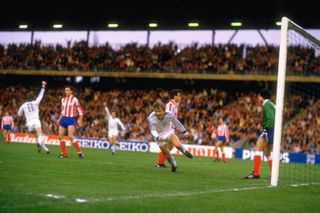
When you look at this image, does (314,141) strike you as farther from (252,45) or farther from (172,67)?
(172,67)

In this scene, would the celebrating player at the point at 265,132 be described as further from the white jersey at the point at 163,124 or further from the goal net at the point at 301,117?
the goal net at the point at 301,117

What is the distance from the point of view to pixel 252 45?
134 ft

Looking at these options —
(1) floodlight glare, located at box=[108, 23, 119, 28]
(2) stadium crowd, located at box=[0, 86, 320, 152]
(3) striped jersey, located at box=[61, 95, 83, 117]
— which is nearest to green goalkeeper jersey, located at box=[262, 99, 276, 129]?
(3) striped jersey, located at box=[61, 95, 83, 117]

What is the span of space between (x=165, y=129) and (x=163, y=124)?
0.17m

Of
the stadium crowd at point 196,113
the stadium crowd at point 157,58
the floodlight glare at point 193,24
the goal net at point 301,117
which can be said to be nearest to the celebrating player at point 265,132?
the goal net at point 301,117

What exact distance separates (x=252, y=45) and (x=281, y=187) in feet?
100

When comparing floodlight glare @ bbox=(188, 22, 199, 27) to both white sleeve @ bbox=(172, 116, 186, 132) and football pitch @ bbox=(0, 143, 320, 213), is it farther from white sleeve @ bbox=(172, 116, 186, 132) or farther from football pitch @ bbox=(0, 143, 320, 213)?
football pitch @ bbox=(0, 143, 320, 213)

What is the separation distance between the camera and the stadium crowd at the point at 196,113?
3161 centimetres

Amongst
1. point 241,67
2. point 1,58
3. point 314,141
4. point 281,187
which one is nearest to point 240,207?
point 281,187

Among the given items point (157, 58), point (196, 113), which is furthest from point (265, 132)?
point (157, 58)

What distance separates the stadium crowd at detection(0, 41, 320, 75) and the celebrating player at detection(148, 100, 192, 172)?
2011cm

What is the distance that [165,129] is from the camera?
1477 centimetres

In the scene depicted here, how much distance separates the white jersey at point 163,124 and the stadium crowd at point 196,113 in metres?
14.6

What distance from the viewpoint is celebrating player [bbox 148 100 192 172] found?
14328 mm
